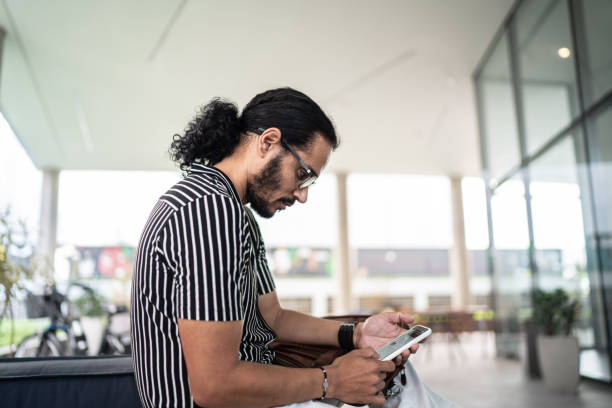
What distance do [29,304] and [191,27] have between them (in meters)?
3.30

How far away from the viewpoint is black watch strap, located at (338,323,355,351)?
4.29 feet

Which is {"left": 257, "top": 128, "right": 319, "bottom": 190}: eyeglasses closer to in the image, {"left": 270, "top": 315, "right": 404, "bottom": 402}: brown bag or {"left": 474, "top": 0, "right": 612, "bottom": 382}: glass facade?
{"left": 270, "top": 315, "right": 404, "bottom": 402}: brown bag

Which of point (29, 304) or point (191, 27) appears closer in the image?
point (29, 304)

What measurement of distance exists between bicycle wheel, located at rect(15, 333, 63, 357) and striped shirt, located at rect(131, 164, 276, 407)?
2.91 meters

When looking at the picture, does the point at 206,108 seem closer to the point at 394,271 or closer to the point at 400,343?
the point at 400,343

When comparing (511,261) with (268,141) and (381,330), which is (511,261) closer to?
(381,330)

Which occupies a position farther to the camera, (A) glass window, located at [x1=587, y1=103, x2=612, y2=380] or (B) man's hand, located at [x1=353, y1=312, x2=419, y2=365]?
(A) glass window, located at [x1=587, y1=103, x2=612, y2=380]

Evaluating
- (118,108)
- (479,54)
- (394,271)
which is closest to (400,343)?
(479,54)

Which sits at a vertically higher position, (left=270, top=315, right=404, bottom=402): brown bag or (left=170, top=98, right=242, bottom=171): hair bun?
(left=170, top=98, right=242, bottom=171): hair bun

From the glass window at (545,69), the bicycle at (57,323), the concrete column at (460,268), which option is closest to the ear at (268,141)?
the bicycle at (57,323)

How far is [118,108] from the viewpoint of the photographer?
7.51 metres

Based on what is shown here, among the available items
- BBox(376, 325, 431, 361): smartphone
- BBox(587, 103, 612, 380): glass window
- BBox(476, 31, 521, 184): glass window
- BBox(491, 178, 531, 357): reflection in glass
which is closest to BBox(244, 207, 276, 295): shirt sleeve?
BBox(376, 325, 431, 361): smartphone

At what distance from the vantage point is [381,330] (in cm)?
129

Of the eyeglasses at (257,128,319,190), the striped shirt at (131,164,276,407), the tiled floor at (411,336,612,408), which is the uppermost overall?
the eyeglasses at (257,128,319,190)
